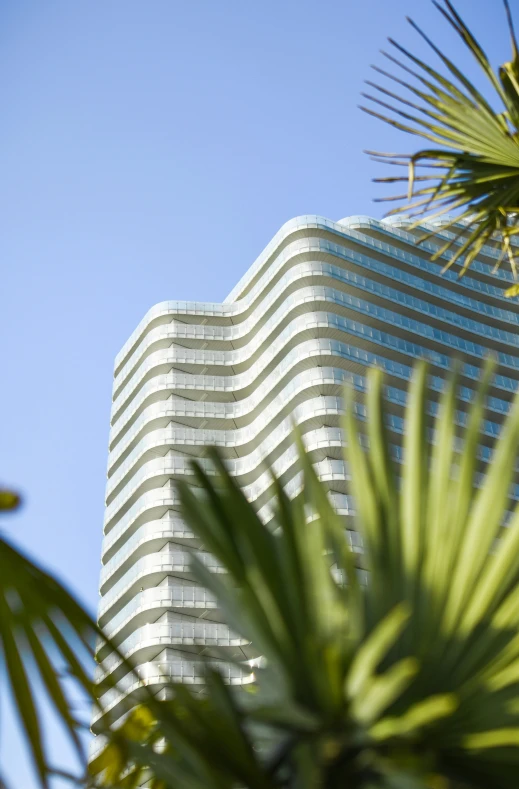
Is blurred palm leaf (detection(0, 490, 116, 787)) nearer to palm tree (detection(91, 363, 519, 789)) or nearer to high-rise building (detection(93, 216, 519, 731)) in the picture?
palm tree (detection(91, 363, 519, 789))

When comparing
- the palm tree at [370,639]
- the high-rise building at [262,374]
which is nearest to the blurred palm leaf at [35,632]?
the palm tree at [370,639]

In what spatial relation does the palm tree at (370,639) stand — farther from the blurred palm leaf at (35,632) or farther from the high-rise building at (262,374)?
the high-rise building at (262,374)

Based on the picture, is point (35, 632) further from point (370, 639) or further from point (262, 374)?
point (262, 374)

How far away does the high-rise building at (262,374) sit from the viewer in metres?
62.7

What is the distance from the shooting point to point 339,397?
63.2 metres

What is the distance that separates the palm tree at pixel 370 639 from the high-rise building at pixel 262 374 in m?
54.7

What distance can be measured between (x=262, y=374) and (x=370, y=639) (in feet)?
225

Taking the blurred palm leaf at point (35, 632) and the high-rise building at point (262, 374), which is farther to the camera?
the high-rise building at point (262, 374)

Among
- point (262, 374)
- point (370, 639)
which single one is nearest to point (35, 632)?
point (370, 639)

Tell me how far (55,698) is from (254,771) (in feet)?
1.74

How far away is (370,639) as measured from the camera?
222 cm

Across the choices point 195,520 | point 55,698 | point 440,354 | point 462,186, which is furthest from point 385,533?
point 440,354

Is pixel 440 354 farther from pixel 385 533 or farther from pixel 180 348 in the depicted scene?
pixel 385 533

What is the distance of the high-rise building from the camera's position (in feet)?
206
